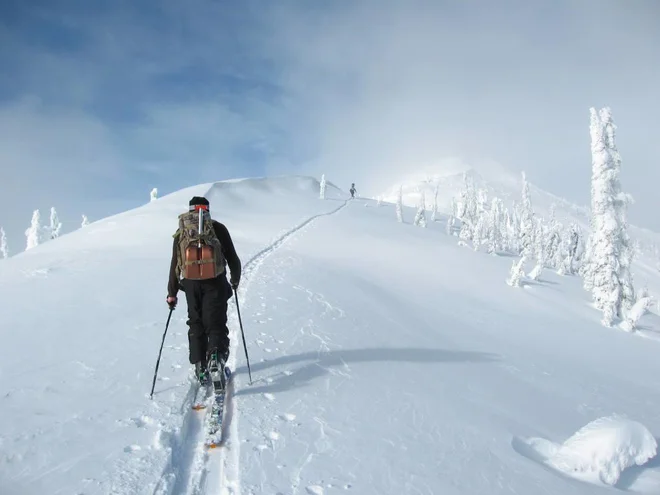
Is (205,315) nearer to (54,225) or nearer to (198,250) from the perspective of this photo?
(198,250)

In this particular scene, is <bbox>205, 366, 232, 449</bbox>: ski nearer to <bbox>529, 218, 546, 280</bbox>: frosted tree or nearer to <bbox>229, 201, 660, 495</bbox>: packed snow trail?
<bbox>229, 201, 660, 495</bbox>: packed snow trail

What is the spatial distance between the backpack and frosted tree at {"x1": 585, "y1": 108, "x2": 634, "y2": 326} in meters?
27.9

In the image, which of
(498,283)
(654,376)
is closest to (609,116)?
(498,283)

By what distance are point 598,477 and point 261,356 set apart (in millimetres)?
4731

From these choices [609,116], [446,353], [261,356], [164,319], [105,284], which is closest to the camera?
[261,356]

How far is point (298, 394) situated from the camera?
5266 mm

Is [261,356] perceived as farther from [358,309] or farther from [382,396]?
[358,309]

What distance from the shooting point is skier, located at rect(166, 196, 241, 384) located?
4.95 m

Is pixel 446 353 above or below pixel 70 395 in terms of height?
below

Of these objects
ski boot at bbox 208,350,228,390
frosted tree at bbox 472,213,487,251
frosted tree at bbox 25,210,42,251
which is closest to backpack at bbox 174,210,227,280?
ski boot at bbox 208,350,228,390

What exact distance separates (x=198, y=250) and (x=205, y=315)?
831 mm

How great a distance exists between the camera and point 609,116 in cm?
2802

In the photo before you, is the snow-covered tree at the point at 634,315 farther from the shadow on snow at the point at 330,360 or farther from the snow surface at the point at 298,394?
the shadow on snow at the point at 330,360

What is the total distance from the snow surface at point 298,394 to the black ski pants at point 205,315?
22.0 inches
